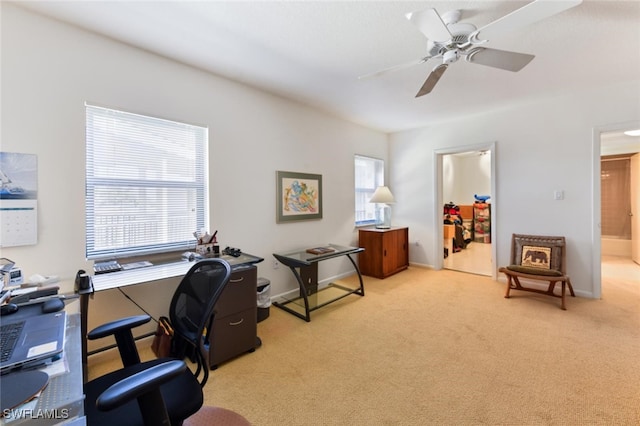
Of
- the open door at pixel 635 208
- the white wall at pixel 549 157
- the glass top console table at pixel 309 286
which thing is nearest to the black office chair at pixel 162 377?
the glass top console table at pixel 309 286

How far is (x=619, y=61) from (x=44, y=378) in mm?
4673

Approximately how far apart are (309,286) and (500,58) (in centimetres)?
308

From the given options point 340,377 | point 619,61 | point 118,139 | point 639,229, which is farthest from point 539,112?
point 118,139

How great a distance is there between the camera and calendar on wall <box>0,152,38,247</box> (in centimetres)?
181

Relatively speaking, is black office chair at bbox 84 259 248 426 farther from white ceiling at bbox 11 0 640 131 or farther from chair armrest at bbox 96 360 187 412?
white ceiling at bbox 11 0 640 131

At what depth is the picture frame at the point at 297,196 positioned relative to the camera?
3.46 meters

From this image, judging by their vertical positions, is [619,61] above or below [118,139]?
above

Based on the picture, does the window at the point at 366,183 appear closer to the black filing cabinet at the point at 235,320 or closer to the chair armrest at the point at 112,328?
the black filing cabinet at the point at 235,320

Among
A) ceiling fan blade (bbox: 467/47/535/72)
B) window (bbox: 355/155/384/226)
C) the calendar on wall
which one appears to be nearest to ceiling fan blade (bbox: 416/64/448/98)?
ceiling fan blade (bbox: 467/47/535/72)

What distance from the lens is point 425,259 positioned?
501 centimetres

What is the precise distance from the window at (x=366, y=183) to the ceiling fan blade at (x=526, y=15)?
304cm

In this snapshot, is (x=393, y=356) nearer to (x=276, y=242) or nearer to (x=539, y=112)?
(x=276, y=242)

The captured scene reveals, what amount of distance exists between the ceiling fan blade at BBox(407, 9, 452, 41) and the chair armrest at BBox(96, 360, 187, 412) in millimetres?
2028

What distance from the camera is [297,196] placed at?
12.1 ft
